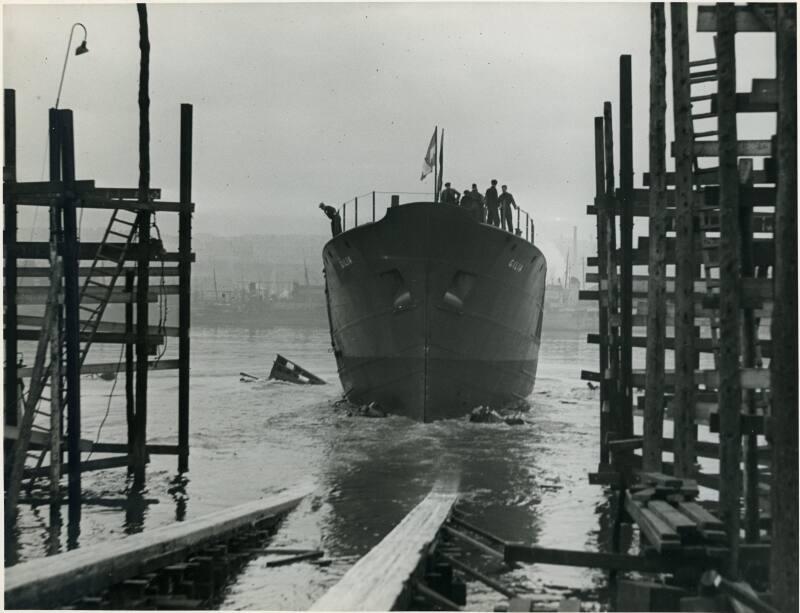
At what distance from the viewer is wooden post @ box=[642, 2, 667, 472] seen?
9305 mm

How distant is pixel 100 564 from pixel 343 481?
7.41 m

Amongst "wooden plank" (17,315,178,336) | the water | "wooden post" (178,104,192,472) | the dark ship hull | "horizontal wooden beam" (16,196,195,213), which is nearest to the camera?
the water

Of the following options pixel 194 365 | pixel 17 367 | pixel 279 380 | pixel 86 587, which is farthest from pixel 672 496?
pixel 194 365

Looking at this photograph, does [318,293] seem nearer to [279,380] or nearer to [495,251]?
[279,380]

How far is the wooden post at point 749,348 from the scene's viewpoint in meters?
6.90

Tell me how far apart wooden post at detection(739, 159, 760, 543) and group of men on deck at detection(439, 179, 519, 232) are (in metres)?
14.9

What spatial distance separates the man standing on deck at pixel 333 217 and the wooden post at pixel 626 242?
14.4m

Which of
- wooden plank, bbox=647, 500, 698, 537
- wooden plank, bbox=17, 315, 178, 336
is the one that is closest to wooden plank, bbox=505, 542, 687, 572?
wooden plank, bbox=647, 500, 698, 537

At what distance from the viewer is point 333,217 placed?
85.1 ft

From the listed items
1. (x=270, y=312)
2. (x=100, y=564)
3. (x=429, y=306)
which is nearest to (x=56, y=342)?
(x=100, y=564)

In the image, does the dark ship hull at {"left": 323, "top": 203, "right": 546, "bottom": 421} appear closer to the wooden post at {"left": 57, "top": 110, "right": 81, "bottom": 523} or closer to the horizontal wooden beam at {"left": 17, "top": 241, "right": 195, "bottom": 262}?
the horizontal wooden beam at {"left": 17, "top": 241, "right": 195, "bottom": 262}

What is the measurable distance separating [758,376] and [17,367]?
8174 millimetres

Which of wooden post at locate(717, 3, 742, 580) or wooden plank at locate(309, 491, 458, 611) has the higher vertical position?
wooden post at locate(717, 3, 742, 580)

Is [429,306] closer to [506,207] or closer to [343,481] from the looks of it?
[506,207]
